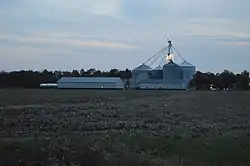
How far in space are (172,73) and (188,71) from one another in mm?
7138

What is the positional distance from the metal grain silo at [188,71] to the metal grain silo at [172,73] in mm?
2127

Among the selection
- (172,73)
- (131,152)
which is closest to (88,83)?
(172,73)

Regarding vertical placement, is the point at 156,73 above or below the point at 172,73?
above

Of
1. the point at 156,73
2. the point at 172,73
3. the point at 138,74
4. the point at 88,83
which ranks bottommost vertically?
the point at 88,83

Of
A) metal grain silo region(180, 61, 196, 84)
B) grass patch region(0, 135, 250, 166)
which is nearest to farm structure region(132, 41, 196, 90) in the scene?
metal grain silo region(180, 61, 196, 84)

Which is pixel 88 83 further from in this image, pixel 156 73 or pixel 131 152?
pixel 131 152

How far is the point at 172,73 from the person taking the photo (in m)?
152

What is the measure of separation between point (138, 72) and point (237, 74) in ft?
99.3

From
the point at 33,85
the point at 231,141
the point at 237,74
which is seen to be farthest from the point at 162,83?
the point at 231,141

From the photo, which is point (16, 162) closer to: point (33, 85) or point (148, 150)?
point (148, 150)

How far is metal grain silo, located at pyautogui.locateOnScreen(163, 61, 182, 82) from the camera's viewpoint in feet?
497

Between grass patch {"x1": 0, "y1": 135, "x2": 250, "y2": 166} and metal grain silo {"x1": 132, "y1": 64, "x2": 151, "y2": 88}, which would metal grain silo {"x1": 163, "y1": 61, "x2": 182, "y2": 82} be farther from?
grass patch {"x1": 0, "y1": 135, "x2": 250, "y2": 166}

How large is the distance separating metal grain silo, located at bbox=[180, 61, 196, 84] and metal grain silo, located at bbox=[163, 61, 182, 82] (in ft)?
6.98

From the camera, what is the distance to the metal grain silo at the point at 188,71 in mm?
153250
